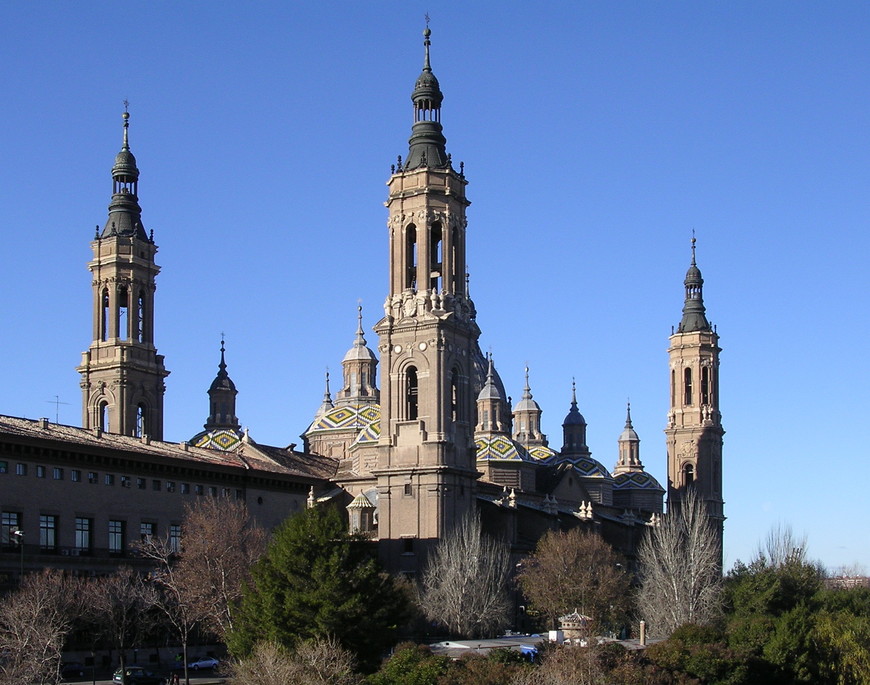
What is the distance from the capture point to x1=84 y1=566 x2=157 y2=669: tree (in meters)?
64.1

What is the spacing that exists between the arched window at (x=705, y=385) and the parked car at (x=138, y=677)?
7569 cm

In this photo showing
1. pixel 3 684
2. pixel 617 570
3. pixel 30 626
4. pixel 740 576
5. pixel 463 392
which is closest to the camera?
pixel 3 684

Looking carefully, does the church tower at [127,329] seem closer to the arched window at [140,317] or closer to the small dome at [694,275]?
the arched window at [140,317]

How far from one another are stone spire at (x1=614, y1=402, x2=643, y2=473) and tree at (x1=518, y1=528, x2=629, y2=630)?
55707 millimetres

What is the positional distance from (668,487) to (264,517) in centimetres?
5383

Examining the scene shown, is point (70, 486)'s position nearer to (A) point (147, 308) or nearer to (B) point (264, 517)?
(B) point (264, 517)

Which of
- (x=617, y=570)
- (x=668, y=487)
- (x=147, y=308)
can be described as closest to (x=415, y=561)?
(x=617, y=570)

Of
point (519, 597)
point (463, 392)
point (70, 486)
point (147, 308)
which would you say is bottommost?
point (519, 597)

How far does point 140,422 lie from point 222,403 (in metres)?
27.0

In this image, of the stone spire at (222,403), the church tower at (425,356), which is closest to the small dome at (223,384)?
the stone spire at (222,403)

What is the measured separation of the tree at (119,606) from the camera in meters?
64.1

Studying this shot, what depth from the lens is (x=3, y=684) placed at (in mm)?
44469

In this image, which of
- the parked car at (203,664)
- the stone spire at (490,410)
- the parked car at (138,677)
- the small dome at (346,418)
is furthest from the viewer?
the stone spire at (490,410)

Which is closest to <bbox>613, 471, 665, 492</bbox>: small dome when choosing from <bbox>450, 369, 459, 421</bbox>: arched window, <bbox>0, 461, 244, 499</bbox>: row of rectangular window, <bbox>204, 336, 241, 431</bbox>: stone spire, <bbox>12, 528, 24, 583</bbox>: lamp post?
<bbox>204, 336, 241, 431</bbox>: stone spire
